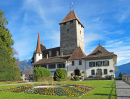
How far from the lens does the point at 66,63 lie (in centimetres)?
4325

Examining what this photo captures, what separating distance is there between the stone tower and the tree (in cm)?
2080

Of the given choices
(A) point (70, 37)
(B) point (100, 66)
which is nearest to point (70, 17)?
(A) point (70, 37)

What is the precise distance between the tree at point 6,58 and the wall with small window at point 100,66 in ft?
62.4

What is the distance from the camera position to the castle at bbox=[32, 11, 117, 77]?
122 feet

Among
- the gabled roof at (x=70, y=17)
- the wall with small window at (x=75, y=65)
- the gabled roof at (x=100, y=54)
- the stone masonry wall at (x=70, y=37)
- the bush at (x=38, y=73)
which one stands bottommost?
the bush at (x=38, y=73)

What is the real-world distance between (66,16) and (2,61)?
32.8 meters

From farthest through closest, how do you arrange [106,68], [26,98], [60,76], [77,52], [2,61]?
1. [77,52]
2. [106,68]
3. [60,76]
4. [2,61]
5. [26,98]

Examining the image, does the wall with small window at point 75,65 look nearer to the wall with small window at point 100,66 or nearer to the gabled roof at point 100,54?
the wall with small window at point 100,66

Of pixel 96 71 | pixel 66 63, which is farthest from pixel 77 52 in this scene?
pixel 96 71

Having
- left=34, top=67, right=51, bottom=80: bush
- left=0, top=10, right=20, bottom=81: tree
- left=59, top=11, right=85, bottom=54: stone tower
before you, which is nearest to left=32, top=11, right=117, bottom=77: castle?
left=59, top=11, right=85, bottom=54: stone tower

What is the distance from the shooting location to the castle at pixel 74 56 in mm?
37094

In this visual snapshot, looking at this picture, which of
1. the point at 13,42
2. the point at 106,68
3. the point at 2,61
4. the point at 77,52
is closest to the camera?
the point at 2,61

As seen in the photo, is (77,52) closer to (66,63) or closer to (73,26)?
(66,63)

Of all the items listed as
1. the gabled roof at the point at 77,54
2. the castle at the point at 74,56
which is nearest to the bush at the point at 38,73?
the castle at the point at 74,56
